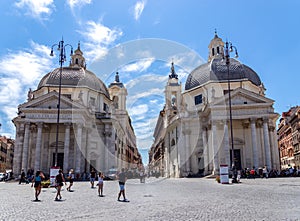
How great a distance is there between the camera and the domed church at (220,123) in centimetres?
3781

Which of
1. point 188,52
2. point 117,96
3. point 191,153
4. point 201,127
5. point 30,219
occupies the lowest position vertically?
point 30,219

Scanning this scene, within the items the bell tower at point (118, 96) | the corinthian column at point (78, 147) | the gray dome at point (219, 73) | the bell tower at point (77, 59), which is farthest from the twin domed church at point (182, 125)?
the bell tower at point (118, 96)

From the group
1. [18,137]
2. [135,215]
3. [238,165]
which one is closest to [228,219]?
[135,215]

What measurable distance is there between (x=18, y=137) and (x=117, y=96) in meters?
25.7

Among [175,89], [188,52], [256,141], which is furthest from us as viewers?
[175,89]

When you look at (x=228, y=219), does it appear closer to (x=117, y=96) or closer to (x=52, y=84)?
(x=52, y=84)

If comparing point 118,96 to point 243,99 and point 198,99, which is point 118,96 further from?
point 243,99

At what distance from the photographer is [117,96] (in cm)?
6238

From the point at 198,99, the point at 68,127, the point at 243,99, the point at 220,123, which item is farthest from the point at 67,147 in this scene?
the point at 243,99

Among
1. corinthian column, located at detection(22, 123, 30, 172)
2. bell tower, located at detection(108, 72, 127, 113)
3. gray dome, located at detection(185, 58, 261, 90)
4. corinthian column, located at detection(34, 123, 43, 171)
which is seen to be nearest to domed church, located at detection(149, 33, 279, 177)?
gray dome, located at detection(185, 58, 261, 90)

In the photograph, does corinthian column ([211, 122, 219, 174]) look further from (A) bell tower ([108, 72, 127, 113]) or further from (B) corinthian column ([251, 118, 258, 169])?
(A) bell tower ([108, 72, 127, 113])

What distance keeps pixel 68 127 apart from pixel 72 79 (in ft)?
38.8

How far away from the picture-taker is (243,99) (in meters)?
38.6

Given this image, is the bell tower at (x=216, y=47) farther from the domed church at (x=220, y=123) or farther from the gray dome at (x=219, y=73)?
the gray dome at (x=219, y=73)
